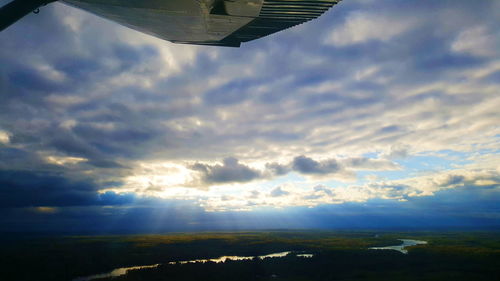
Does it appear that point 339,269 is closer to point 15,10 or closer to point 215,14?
point 215,14

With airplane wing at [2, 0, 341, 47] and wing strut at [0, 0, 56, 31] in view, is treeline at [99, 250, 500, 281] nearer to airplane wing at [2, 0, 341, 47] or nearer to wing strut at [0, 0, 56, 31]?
airplane wing at [2, 0, 341, 47]

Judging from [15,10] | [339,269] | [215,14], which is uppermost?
[215,14]

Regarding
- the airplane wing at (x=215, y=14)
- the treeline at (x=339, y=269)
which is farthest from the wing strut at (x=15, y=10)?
the treeline at (x=339, y=269)

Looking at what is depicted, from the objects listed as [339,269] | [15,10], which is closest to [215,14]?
[15,10]

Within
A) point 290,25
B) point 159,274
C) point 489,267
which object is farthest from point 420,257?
point 290,25

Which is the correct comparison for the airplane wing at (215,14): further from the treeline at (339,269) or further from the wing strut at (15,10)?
the treeline at (339,269)
